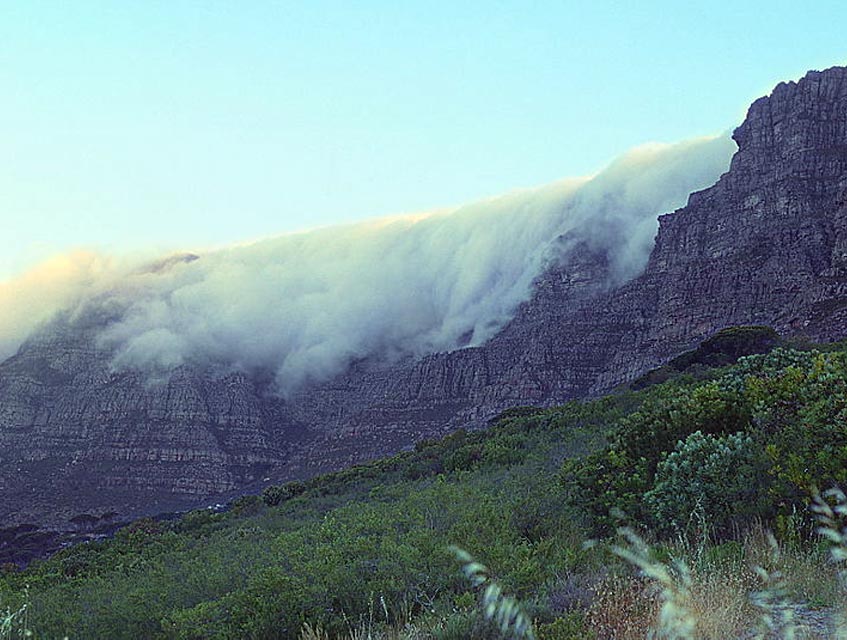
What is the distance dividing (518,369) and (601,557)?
10686 centimetres

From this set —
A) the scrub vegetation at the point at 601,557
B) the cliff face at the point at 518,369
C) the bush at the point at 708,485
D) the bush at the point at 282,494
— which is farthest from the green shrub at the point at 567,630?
the cliff face at the point at 518,369

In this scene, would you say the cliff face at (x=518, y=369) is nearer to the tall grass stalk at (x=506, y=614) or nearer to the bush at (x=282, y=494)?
the bush at (x=282, y=494)

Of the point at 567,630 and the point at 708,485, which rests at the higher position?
the point at 567,630

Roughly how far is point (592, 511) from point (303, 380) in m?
165

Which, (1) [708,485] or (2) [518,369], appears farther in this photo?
(2) [518,369]

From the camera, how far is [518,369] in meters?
114

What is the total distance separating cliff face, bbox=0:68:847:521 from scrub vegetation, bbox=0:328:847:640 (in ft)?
181

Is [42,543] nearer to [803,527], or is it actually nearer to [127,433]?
[803,527]

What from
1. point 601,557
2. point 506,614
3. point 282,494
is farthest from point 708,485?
point 282,494

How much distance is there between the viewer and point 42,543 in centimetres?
6028

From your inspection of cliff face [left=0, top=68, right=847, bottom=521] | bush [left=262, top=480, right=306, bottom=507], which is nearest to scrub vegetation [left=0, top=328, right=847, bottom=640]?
bush [left=262, top=480, right=306, bottom=507]

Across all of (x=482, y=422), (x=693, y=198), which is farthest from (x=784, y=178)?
(x=482, y=422)

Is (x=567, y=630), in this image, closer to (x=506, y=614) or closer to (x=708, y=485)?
(x=506, y=614)

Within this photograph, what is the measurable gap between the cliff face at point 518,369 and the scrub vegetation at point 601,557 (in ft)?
181
